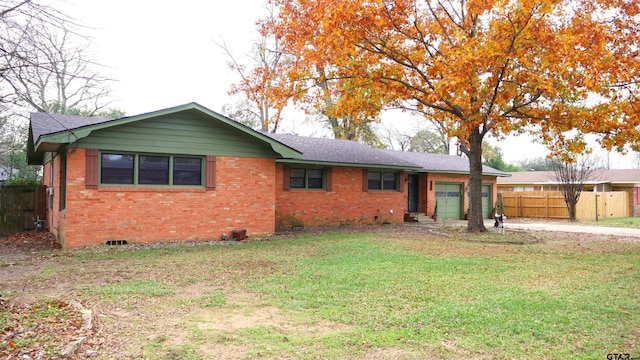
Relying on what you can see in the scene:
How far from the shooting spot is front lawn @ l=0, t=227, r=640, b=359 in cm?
459

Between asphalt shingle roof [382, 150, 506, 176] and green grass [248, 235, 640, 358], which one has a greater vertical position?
asphalt shingle roof [382, 150, 506, 176]

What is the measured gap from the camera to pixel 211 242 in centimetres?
1314

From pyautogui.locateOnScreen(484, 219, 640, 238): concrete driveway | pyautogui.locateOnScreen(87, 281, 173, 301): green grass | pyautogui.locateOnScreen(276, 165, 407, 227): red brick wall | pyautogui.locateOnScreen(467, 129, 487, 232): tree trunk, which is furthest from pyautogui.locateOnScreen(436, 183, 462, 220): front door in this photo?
pyautogui.locateOnScreen(87, 281, 173, 301): green grass

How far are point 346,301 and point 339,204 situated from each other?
12.4m

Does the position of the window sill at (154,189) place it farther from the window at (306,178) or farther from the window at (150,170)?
the window at (306,178)

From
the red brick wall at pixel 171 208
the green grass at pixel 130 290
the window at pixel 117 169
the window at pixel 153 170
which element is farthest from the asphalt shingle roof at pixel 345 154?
Result: the green grass at pixel 130 290

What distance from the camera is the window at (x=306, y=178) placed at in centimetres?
1781

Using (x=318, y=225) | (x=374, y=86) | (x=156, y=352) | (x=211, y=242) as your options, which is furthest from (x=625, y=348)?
(x=318, y=225)

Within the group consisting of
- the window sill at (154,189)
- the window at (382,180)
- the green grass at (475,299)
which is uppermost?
the window at (382,180)

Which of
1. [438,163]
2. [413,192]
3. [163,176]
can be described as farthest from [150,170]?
[438,163]

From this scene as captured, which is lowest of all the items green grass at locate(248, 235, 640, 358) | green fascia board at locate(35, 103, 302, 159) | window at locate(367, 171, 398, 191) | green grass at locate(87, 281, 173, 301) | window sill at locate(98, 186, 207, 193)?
green grass at locate(87, 281, 173, 301)

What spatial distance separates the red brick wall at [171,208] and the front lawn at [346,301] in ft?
2.42

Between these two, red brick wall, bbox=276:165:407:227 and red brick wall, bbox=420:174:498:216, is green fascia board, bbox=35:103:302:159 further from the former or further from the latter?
red brick wall, bbox=420:174:498:216

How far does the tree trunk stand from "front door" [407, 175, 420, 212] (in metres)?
6.27
